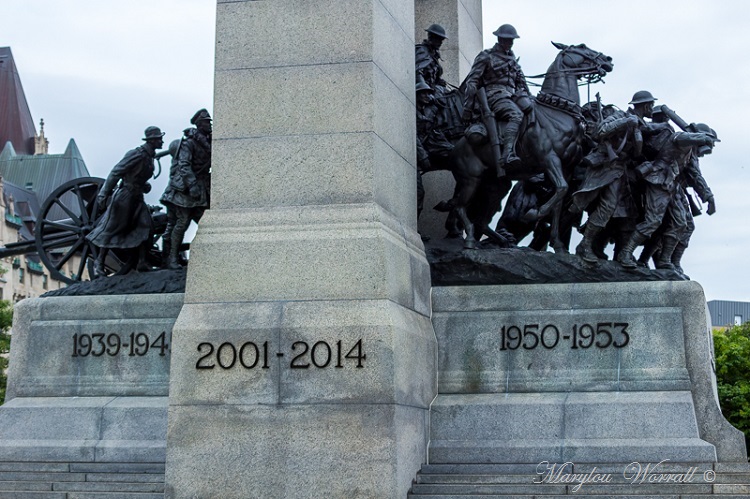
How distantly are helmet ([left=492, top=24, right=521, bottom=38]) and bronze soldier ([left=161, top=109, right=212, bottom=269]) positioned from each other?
4.64 metres

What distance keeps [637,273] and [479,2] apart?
348 inches

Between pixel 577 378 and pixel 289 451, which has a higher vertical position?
pixel 577 378

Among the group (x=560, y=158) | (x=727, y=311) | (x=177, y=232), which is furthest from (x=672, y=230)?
(x=727, y=311)

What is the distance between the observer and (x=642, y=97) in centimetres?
1712

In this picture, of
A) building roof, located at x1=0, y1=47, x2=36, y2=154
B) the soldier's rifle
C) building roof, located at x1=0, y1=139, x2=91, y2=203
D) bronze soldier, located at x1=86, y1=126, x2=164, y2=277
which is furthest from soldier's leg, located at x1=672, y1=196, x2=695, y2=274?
building roof, located at x1=0, y1=47, x2=36, y2=154

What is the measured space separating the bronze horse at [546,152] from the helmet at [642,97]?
2.67ft

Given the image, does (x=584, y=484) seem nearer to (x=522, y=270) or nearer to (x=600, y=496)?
(x=600, y=496)

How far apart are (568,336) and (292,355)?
3.68 m

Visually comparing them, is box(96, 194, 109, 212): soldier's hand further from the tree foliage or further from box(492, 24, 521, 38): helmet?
the tree foliage

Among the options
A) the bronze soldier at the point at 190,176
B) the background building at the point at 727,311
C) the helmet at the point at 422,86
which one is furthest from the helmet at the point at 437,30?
the background building at the point at 727,311

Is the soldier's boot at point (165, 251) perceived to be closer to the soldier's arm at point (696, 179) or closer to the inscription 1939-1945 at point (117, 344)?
the inscription 1939-1945 at point (117, 344)

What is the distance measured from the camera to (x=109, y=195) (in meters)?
19.3

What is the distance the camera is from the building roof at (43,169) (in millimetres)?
77938

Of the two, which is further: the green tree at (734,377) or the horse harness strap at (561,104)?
the green tree at (734,377)
